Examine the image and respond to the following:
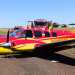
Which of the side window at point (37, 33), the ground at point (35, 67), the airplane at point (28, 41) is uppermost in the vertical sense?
the side window at point (37, 33)

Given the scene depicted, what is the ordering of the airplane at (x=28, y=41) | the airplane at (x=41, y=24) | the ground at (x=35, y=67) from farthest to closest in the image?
the airplane at (x=41, y=24)
the airplane at (x=28, y=41)
the ground at (x=35, y=67)

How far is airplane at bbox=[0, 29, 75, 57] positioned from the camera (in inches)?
364

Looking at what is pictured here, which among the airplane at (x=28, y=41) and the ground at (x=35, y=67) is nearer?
the ground at (x=35, y=67)

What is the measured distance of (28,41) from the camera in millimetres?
9883

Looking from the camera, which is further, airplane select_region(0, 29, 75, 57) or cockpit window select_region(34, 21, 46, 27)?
cockpit window select_region(34, 21, 46, 27)

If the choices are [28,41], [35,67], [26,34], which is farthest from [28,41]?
[35,67]

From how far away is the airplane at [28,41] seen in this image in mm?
9258

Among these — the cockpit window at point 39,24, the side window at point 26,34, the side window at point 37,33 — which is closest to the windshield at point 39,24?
the cockpit window at point 39,24

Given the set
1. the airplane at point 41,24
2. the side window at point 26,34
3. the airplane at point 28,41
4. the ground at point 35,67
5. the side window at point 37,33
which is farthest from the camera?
the airplane at point 41,24

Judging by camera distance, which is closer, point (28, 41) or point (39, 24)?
point (28, 41)

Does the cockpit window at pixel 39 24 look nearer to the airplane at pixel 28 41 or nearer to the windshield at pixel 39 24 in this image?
the windshield at pixel 39 24

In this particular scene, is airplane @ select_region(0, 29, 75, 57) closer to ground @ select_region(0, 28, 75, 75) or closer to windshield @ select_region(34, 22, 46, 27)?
ground @ select_region(0, 28, 75, 75)

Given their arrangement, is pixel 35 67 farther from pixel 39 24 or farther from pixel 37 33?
pixel 39 24

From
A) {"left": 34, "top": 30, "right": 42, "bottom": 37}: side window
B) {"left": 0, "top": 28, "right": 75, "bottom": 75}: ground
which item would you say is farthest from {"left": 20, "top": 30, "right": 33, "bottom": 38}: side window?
{"left": 0, "top": 28, "right": 75, "bottom": 75}: ground
